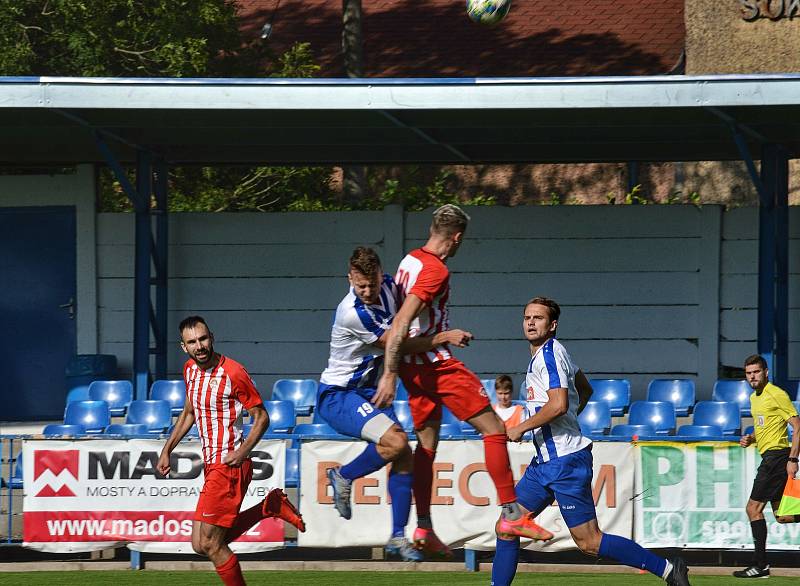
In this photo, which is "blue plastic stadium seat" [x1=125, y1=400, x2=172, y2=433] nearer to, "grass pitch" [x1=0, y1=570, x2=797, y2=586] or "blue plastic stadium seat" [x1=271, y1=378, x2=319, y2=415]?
"blue plastic stadium seat" [x1=271, y1=378, x2=319, y2=415]

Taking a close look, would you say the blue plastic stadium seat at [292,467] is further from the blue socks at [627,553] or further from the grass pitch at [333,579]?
the blue socks at [627,553]

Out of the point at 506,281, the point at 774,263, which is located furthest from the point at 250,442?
the point at 506,281

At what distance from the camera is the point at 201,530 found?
8977 millimetres

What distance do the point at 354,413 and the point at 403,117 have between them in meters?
7.09

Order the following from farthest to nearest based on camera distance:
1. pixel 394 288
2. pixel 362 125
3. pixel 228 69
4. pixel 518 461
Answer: pixel 228 69
pixel 362 125
pixel 518 461
pixel 394 288

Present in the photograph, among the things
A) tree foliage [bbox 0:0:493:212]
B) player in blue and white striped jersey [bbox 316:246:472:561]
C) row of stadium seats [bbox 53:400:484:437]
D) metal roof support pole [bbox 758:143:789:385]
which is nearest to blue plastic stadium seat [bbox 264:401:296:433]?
row of stadium seats [bbox 53:400:484:437]

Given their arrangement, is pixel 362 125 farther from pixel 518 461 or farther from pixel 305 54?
pixel 305 54

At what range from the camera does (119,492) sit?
39.2 feet

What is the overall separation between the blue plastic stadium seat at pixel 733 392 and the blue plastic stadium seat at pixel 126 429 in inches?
258

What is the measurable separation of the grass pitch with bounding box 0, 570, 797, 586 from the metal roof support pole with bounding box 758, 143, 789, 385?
4.39m

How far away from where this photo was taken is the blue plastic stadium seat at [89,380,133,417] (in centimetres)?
1606

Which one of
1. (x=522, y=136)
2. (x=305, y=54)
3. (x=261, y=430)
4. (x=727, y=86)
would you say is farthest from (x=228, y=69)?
(x=261, y=430)

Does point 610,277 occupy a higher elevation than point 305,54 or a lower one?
lower

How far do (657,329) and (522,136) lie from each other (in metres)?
3.12
